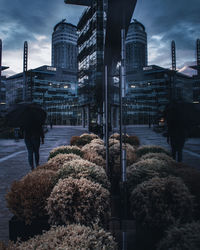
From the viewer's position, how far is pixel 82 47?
51.7 metres

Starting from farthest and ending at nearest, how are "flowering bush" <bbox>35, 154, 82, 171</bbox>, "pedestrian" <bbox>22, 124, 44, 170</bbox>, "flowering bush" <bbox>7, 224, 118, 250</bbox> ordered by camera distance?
1. "pedestrian" <bbox>22, 124, 44, 170</bbox>
2. "flowering bush" <bbox>35, 154, 82, 171</bbox>
3. "flowering bush" <bbox>7, 224, 118, 250</bbox>

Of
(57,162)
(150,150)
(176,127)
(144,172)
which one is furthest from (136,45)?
(144,172)

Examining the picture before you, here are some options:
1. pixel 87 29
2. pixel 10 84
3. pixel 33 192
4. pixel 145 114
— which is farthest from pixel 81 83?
pixel 10 84

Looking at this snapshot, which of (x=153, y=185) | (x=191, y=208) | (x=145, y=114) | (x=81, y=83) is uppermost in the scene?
(x=81, y=83)

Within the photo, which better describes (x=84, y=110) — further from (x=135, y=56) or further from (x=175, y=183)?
(x=135, y=56)

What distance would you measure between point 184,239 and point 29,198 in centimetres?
205

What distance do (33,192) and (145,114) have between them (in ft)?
247

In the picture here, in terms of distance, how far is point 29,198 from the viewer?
9.60 feet

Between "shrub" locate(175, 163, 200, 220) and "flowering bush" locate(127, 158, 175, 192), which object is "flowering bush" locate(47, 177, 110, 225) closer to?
"flowering bush" locate(127, 158, 175, 192)

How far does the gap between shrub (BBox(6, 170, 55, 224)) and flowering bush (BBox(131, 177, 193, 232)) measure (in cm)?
132

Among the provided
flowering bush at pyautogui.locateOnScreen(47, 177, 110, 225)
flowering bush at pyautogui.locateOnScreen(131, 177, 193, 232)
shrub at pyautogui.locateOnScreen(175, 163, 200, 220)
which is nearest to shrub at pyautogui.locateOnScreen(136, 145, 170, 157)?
shrub at pyautogui.locateOnScreen(175, 163, 200, 220)

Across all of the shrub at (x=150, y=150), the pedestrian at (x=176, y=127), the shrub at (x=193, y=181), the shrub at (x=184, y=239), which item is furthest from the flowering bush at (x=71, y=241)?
→ the pedestrian at (x=176, y=127)

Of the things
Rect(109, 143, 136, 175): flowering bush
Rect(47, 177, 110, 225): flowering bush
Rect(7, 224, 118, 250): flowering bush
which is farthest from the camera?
Rect(109, 143, 136, 175): flowering bush

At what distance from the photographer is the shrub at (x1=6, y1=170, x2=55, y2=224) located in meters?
2.81
